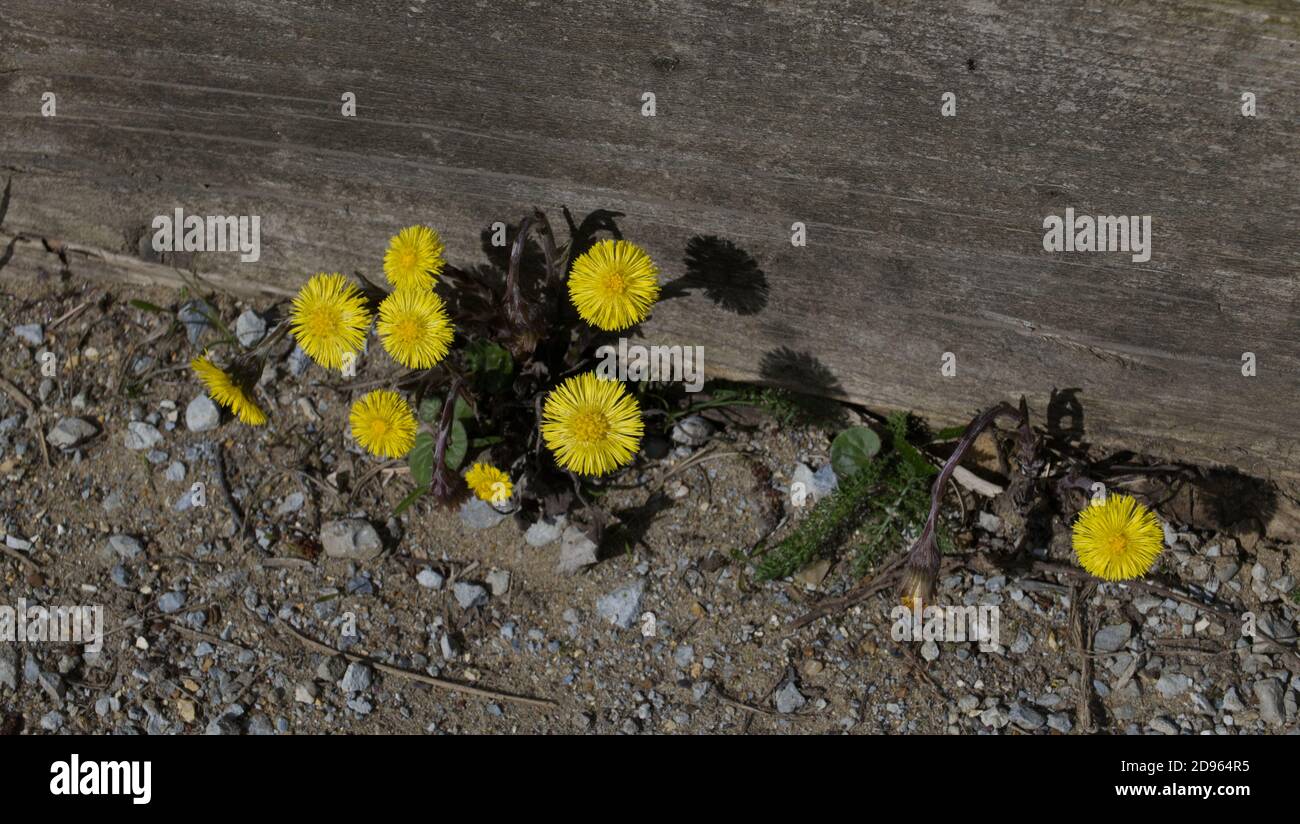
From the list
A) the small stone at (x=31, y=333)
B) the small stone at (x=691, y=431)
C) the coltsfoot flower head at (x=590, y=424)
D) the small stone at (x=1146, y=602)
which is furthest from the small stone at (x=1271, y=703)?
the small stone at (x=31, y=333)

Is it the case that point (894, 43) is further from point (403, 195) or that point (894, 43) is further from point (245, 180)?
point (245, 180)

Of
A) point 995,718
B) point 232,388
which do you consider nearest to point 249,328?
point 232,388

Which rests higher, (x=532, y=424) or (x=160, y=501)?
(x=532, y=424)

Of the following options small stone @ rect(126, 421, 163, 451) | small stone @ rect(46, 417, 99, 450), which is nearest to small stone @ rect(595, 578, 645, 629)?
small stone @ rect(126, 421, 163, 451)

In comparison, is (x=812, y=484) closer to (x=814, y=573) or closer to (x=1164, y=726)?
(x=814, y=573)

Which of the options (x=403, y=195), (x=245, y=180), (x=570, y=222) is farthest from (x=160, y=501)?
(x=570, y=222)

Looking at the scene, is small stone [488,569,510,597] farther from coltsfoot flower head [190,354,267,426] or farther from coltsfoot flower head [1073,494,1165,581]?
coltsfoot flower head [1073,494,1165,581]
